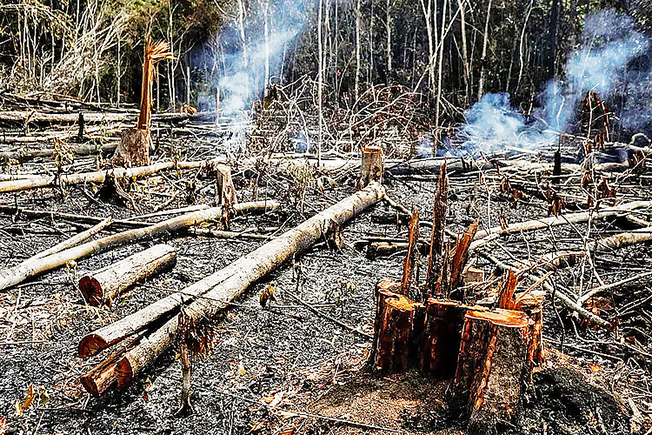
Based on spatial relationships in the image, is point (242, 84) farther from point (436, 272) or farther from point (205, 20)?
point (436, 272)

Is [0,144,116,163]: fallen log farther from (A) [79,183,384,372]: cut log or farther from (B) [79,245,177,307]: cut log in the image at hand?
(A) [79,183,384,372]: cut log

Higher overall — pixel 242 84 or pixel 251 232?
pixel 242 84

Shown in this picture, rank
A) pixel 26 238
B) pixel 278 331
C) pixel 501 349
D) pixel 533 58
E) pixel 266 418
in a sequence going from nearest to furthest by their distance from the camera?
pixel 501 349 → pixel 266 418 → pixel 278 331 → pixel 26 238 → pixel 533 58

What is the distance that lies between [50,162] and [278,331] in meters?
7.16

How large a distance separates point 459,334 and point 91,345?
1937mm

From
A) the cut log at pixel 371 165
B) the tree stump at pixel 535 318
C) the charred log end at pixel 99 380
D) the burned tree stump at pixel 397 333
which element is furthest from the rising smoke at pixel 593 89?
the charred log end at pixel 99 380

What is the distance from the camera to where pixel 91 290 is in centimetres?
384

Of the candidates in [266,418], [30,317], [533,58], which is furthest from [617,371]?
[533,58]

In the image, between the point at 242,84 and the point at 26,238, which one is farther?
the point at 242,84

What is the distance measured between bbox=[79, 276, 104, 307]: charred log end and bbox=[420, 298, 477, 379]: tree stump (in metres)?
2.35

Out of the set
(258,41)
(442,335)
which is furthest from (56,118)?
(442,335)

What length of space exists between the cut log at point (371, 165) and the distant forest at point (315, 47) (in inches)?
295

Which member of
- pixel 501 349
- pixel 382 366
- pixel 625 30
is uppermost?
→ pixel 625 30

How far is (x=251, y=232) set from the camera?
617cm
